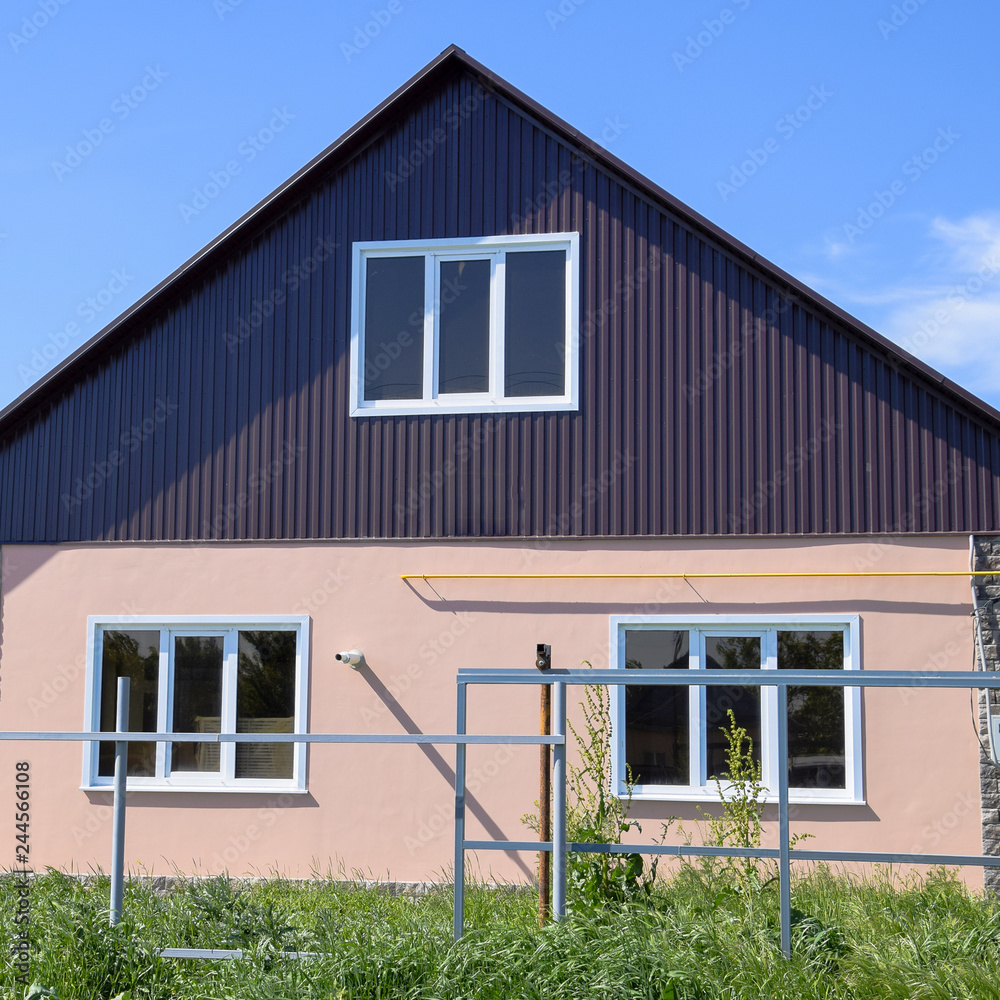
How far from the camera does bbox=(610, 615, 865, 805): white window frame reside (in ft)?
30.2

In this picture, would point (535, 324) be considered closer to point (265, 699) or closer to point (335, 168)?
point (335, 168)

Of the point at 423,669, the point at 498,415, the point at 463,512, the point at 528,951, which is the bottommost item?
the point at 528,951

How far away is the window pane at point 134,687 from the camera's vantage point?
10156 millimetres

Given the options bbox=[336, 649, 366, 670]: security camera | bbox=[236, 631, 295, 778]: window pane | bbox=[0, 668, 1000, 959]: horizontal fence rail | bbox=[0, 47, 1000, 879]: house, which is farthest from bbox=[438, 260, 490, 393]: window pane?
bbox=[0, 668, 1000, 959]: horizontal fence rail

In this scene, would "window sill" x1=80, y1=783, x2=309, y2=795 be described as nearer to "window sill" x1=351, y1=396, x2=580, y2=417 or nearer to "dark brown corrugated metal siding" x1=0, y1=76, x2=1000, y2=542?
"dark brown corrugated metal siding" x1=0, y1=76, x2=1000, y2=542

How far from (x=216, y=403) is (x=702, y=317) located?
455 centimetres

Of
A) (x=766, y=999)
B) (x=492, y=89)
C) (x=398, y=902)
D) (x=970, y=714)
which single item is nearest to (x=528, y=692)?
(x=398, y=902)

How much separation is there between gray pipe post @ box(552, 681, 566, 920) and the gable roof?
5112 millimetres

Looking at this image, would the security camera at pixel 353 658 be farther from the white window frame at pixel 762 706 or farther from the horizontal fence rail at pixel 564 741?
the horizontal fence rail at pixel 564 741

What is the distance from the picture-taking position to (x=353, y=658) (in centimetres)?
981

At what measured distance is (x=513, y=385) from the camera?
10.1 m

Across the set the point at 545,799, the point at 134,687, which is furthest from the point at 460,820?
the point at 134,687

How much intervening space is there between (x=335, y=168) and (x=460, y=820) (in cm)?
671

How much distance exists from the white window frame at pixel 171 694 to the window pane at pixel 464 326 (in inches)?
103
